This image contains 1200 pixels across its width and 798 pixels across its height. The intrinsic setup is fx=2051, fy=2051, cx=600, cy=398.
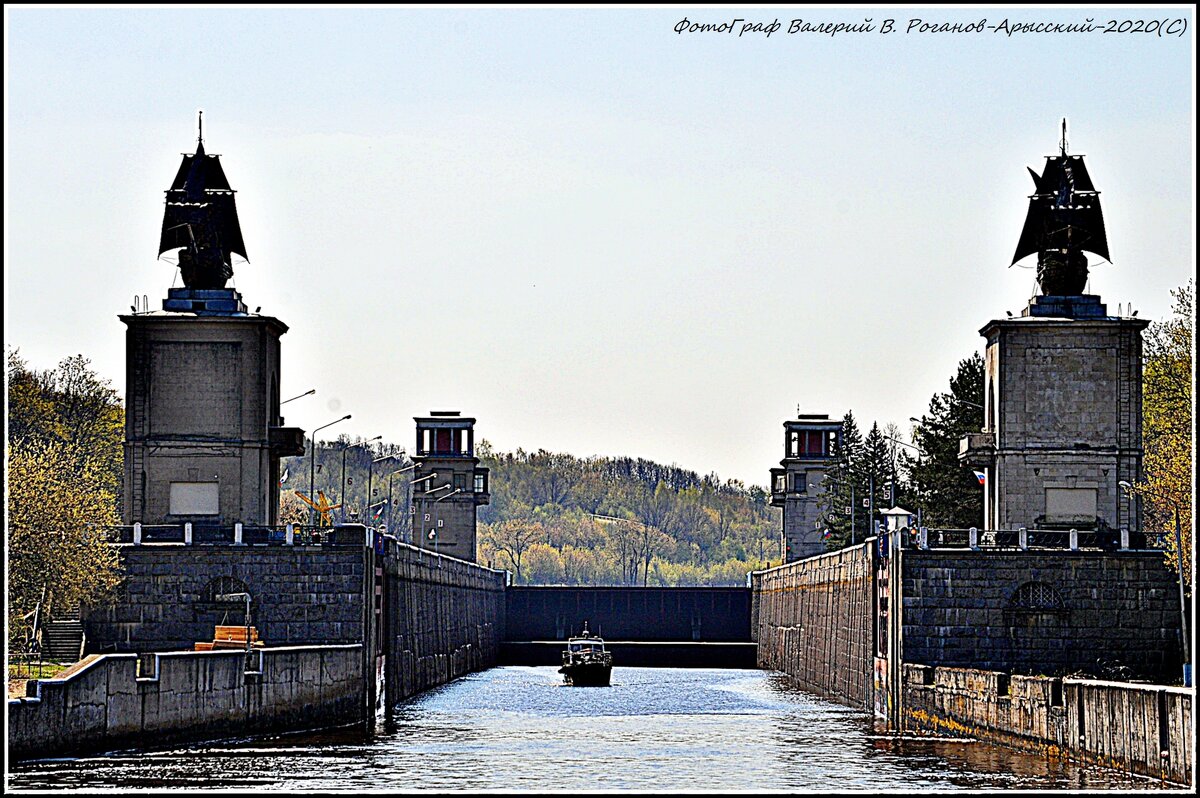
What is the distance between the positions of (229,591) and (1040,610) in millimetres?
24910

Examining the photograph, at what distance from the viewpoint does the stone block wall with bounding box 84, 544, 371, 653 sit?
208ft

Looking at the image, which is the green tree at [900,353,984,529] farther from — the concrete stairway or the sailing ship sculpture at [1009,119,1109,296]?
the concrete stairway

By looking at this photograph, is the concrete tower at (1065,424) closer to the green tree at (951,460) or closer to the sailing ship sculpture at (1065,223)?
the sailing ship sculpture at (1065,223)

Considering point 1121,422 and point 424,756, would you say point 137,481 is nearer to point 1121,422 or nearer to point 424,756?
point 424,756

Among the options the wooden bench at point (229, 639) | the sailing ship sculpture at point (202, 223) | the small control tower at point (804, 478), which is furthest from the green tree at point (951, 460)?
the wooden bench at point (229, 639)

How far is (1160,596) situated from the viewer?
202ft

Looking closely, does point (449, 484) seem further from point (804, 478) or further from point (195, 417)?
point (195, 417)

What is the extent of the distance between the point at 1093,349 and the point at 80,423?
5173cm

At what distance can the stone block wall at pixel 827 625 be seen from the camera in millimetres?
70625

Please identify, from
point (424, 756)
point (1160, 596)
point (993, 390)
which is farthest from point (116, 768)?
point (993, 390)

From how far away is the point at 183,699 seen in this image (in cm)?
4978

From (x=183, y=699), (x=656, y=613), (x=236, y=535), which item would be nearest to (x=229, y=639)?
(x=236, y=535)

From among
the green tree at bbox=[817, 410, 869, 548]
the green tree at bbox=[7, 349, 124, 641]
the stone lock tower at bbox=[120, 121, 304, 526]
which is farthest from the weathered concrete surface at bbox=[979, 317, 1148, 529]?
the green tree at bbox=[817, 410, 869, 548]

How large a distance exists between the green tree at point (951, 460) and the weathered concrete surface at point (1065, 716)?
41024mm
